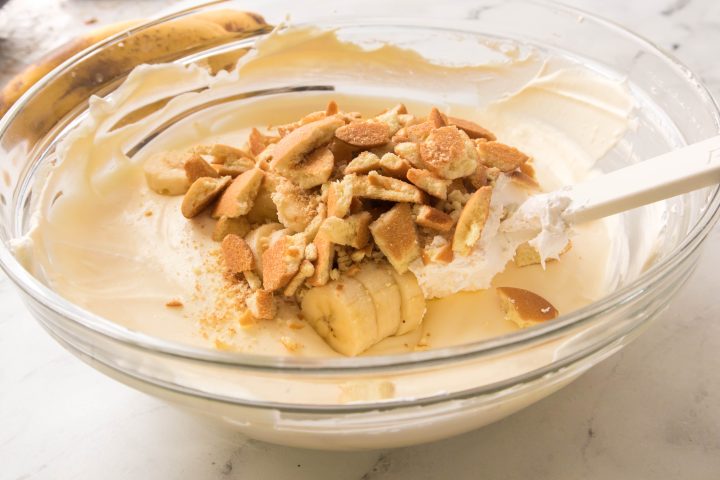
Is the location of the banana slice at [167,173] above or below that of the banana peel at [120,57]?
below

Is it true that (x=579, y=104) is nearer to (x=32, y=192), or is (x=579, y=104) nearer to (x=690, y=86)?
(x=690, y=86)

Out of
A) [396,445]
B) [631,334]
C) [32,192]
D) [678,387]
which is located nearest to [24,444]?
[32,192]

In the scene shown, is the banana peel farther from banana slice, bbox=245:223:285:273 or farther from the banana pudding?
banana slice, bbox=245:223:285:273

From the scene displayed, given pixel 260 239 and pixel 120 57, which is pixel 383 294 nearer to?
pixel 260 239

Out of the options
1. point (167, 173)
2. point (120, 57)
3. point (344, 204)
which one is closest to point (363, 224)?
point (344, 204)

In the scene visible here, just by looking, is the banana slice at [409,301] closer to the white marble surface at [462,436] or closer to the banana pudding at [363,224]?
the banana pudding at [363,224]

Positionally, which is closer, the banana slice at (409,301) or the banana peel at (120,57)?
the banana slice at (409,301)

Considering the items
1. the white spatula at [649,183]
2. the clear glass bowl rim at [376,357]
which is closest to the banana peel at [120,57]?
the clear glass bowl rim at [376,357]
